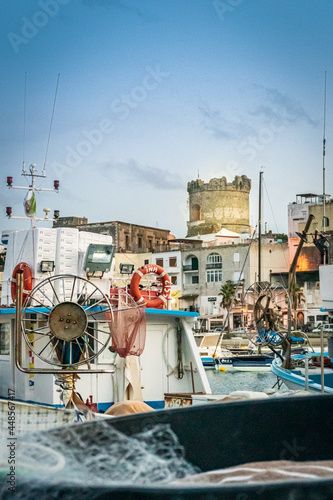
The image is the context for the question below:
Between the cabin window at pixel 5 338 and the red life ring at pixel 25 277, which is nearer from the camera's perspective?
the cabin window at pixel 5 338

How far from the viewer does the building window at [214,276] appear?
6650cm

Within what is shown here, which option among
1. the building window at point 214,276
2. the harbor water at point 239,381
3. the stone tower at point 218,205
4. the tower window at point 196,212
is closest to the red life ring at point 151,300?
the harbor water at point 239,381

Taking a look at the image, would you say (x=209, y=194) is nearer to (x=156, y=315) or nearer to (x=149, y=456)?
(x=156, y=315)

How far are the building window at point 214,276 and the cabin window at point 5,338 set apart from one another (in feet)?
174

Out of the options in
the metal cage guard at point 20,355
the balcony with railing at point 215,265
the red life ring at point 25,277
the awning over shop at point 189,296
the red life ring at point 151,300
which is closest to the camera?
the metal cage guard at point 20,355

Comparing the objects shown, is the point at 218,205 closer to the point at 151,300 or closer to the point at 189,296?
the point at 189,296

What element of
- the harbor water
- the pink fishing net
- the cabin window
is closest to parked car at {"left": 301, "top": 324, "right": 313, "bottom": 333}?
the harbor water

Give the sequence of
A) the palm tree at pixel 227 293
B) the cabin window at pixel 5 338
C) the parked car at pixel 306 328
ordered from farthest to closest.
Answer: the palm tree at pixel 227 293 → the parked car at pixel 306 328 → the cabin window at pixel 5 338

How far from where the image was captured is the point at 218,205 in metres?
93.3

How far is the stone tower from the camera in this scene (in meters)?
93.3

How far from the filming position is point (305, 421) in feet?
7.88

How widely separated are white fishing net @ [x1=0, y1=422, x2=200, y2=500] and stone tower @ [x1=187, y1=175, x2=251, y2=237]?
294ft

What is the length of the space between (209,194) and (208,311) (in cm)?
3236

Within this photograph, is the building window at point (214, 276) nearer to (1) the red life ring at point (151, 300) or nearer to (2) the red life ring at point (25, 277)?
(1) the red life ring at point (151, 300)
